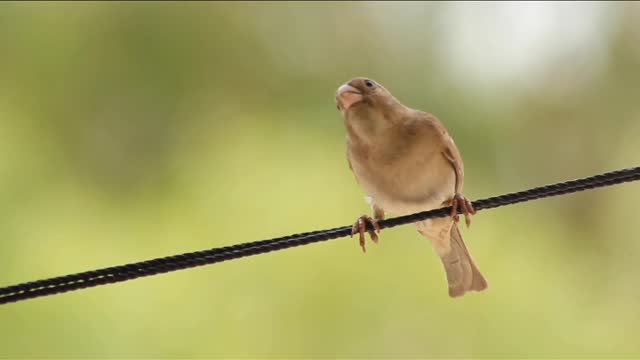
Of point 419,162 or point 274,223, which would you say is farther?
point 274,223

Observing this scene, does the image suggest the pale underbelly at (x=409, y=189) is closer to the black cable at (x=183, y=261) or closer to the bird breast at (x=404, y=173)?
the bird breast at (x=404, y=173)

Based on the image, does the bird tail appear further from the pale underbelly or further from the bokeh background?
the bokeh background

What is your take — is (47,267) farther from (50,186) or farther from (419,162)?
(419,162)

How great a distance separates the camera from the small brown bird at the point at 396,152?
3830 millimetres

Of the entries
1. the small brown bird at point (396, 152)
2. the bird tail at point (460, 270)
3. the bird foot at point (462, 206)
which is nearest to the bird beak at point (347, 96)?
the small brown bird at point (396, 152)

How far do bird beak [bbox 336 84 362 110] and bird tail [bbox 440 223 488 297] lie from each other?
2.45 ft

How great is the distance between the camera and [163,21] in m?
8.73

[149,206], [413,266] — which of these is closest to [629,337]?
[413,266]

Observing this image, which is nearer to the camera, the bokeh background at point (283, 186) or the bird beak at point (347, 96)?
the bird beak at point (347, 96)

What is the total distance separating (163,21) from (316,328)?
3344 millimetres

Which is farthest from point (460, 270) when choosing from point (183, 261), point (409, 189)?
point (183, 261)

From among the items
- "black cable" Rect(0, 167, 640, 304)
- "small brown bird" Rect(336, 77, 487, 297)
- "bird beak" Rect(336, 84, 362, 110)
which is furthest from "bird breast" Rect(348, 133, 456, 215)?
"black cable" Rect(0, 167, 640, 304)

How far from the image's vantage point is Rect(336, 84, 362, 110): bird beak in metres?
3.84

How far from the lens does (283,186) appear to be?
7.00 m
